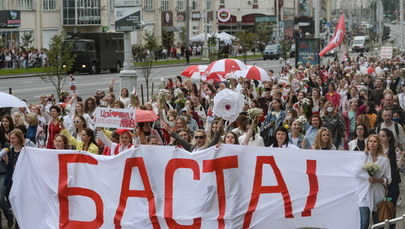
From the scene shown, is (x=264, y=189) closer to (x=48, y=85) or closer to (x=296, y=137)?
(x=296, y=137)

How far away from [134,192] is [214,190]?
0.79 m

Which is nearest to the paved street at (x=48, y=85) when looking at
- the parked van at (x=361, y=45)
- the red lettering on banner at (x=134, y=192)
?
the red lettering on banner at (x=134, y=192)

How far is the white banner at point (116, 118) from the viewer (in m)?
11.1

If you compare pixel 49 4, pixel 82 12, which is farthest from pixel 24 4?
pixel 82 12

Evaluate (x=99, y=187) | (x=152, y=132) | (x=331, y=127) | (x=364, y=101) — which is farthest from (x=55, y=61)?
(x=99, y=187)

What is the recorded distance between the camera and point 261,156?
30.0 feet

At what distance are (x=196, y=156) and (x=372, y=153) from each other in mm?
1893

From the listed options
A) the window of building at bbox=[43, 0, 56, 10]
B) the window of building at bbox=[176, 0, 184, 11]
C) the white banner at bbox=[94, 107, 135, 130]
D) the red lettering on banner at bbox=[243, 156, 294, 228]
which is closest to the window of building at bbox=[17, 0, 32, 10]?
the window of building at bbox=[43, 0, 56, 10]

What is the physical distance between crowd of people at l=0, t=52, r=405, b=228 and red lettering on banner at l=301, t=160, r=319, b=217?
74 centimetres

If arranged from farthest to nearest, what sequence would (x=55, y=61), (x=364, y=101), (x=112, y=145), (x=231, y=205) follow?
(x=55, y=61), (x=364, y=101), (x=112, y=145), (x=231, y=205)

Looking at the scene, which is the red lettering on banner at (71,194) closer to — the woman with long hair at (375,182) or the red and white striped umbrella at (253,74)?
the woman with long hair at (375,182)

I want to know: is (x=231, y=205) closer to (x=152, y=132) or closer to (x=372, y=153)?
(x=372, y=153)

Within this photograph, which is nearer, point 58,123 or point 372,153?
point 372,153

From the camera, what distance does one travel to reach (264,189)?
9.10 m
